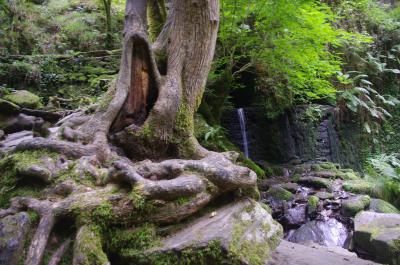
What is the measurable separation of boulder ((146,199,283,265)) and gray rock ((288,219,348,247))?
2601mm

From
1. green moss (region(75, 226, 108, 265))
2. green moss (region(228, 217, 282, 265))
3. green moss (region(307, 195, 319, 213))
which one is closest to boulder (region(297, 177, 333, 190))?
green moss (region(307, 195, 319, 213))

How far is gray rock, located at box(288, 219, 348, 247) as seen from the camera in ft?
19.0

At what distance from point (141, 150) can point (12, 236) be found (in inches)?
76.2

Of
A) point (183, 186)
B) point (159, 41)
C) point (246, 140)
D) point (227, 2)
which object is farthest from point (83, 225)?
point (246, 140)

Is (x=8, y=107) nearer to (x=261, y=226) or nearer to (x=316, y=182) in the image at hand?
A: (x=261, y=226)

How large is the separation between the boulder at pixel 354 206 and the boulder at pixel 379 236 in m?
0.94

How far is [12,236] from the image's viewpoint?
2.48 meters

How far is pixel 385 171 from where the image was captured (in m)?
8.37

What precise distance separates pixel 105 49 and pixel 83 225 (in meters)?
9.53

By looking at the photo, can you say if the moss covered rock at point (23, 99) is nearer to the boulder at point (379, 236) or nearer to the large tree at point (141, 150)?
the large tree at point (141, 150)

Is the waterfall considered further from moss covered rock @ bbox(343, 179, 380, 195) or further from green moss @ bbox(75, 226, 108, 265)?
green moss @ bbox(75, 226, 108, 265)

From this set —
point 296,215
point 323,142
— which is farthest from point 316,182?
point 323,142

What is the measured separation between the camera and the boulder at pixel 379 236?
4.19 metres

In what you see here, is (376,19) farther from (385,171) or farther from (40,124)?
(40,124)
